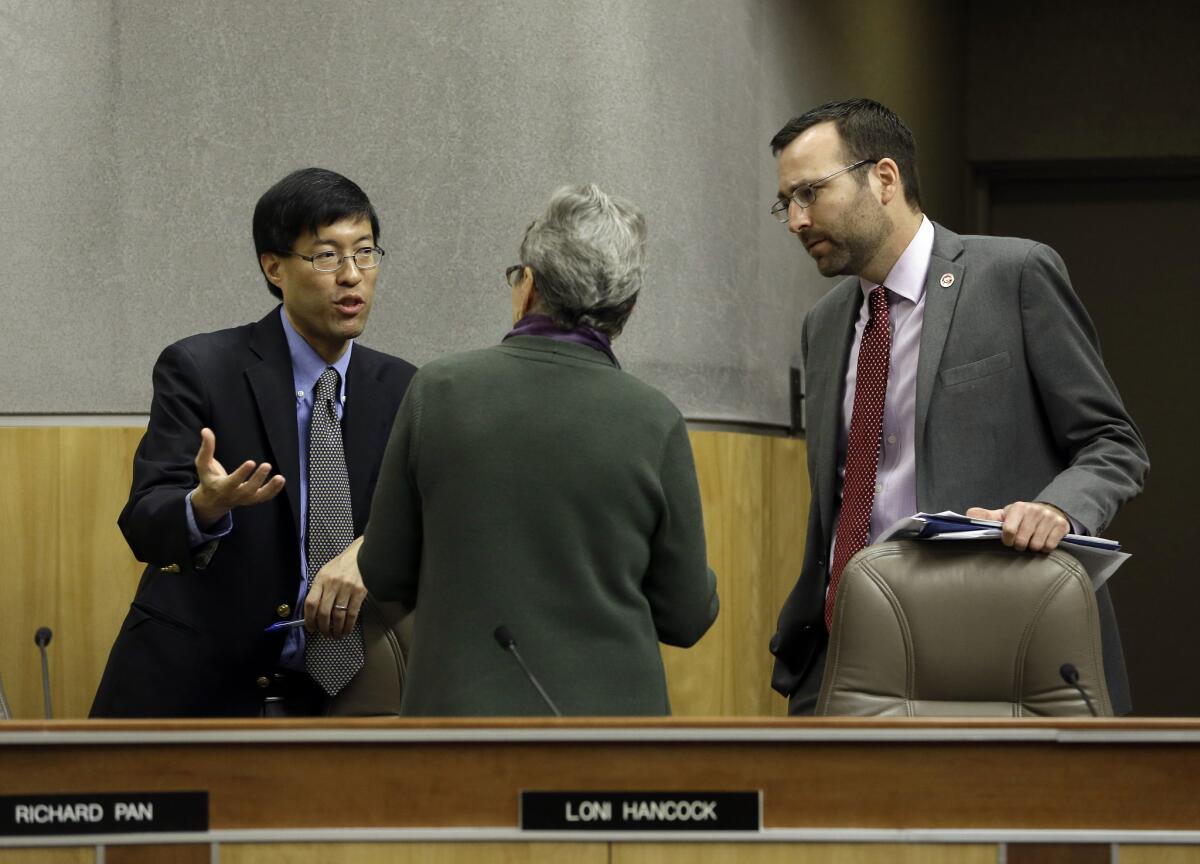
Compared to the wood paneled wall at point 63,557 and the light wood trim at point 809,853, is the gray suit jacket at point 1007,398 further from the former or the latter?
the wood paneled wall at point 63,557

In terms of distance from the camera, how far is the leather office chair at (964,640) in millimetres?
2199

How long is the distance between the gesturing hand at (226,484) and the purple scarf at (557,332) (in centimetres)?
44

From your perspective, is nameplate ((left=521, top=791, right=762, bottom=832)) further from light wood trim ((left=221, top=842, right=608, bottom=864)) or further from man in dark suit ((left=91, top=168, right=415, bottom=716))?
man in dark suit ((left=91, top=168, right=415, bottom=716))

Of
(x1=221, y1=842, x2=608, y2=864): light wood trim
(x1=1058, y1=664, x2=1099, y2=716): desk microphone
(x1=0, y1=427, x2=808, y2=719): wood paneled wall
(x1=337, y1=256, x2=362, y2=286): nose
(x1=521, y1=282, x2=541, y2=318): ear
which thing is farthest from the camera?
(x1=0, y1=427, x2=808, y2=719): wood paneled wall

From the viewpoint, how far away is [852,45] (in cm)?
496

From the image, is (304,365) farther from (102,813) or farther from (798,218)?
(102,813)

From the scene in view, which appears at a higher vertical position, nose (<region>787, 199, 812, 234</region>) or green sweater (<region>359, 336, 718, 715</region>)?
nose (<region>787, 199, 812, 234</region>)

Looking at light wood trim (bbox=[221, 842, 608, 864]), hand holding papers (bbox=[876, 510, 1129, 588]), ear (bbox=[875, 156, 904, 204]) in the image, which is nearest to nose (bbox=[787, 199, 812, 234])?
ear (bbox=[875, 156, 904, 204])

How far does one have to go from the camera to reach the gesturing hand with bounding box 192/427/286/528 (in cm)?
225

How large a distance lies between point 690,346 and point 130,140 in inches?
52.9

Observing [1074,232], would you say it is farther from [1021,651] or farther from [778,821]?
[778,821]

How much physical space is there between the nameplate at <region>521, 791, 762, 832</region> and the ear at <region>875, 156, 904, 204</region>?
1.36 m

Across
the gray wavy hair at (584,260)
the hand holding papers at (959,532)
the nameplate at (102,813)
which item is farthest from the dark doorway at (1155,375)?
the nameplate at (102,813)

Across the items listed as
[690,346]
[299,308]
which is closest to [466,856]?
[299,308]
